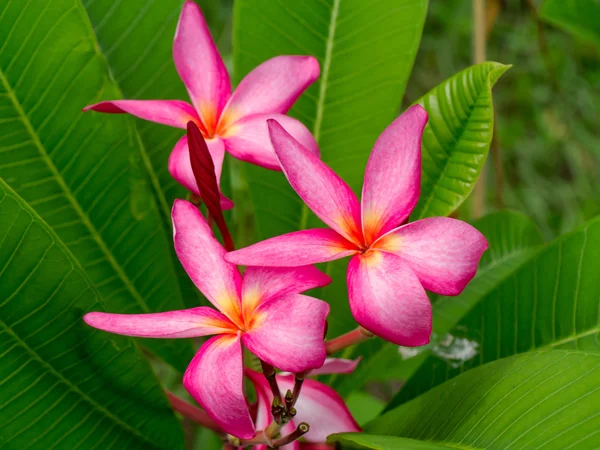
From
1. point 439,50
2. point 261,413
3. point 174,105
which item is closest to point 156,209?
point 174,105

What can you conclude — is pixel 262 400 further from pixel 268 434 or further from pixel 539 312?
pixel 539 312

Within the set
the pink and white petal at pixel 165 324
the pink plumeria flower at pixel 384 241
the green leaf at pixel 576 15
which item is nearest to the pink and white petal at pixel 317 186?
the pink plumeria flower at pixel 384 241

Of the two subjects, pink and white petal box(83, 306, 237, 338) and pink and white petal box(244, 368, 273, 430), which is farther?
pink and white petal box(244, 368, 273, 430)

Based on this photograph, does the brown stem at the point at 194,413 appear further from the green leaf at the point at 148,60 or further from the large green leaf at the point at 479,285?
the large green leaf at the point at 479,285

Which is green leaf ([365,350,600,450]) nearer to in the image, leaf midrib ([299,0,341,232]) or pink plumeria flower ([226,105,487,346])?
pink plumeria flower ([226,105,487,346])

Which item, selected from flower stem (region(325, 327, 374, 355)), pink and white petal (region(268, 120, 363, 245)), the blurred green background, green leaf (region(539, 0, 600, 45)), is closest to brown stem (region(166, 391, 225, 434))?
flower stem (region(325, 327, 374, 355))

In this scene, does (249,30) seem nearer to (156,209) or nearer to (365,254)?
A: (156,209)
